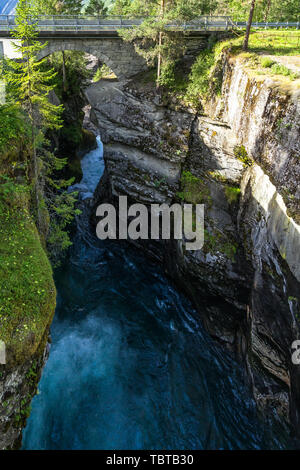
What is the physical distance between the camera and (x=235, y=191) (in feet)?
A: 60.4

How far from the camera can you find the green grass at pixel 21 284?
9.22 meters

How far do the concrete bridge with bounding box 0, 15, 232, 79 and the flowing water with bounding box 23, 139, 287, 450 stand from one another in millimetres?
15710

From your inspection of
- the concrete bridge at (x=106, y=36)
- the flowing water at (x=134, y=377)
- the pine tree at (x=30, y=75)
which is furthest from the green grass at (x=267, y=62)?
the flowing water at (x=134, y=377)

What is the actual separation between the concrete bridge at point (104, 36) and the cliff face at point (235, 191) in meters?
1.80

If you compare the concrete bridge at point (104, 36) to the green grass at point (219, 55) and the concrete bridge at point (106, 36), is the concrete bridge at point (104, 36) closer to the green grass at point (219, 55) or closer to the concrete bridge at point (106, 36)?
the concrete bridge at point (106, 36)

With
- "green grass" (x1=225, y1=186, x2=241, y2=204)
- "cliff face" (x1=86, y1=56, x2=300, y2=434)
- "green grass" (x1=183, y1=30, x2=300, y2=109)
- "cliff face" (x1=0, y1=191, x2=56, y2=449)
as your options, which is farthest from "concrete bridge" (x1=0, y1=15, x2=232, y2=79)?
"cliff face" (x1=0, y1=191, x2=56, y2=449)

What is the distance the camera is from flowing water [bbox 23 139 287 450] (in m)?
15.1

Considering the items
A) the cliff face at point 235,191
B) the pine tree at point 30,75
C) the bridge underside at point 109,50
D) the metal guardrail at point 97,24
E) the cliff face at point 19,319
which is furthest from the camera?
the bridge underside at point 109,50

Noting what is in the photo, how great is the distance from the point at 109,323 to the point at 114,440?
694cm

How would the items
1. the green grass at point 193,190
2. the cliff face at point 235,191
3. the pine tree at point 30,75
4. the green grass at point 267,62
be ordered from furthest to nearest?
the green grass at point 193,190
the green grass at point 267,62
the cliff face at point 235,191
the pine tree at point 30,75

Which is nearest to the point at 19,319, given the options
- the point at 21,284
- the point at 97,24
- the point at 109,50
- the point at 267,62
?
the point at 21,284
